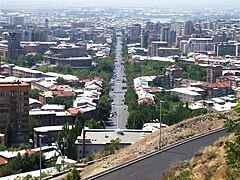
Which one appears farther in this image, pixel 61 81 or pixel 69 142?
pixel 61 81

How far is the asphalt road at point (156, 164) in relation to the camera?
217 inches

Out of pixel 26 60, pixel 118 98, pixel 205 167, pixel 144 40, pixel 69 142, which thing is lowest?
pixel 118 98

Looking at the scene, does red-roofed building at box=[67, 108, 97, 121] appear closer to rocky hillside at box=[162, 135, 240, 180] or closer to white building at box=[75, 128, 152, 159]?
white building at box=[75, 128, 152, 159]

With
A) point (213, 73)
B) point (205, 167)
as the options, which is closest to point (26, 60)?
point (213, 73)

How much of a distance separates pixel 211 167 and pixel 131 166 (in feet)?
5.14

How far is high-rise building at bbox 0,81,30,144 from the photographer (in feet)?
48.7

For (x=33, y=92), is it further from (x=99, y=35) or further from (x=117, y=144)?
(x=99, y=35)

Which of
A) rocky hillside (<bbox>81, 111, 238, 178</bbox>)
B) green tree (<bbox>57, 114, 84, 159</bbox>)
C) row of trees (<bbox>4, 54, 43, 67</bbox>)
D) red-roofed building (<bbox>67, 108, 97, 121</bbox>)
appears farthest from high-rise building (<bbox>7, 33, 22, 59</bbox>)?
rocky hillside (<bbox>81, 111, 238, 178</bbox>)

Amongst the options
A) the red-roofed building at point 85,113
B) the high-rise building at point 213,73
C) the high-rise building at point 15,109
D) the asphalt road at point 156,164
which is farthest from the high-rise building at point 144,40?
the asphalt road at point 156,164

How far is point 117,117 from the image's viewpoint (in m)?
20.1

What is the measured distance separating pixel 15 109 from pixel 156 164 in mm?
9675

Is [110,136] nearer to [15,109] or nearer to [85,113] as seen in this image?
[15,109]

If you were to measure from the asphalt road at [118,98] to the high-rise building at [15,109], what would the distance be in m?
3.68

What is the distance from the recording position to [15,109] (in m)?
15.1
